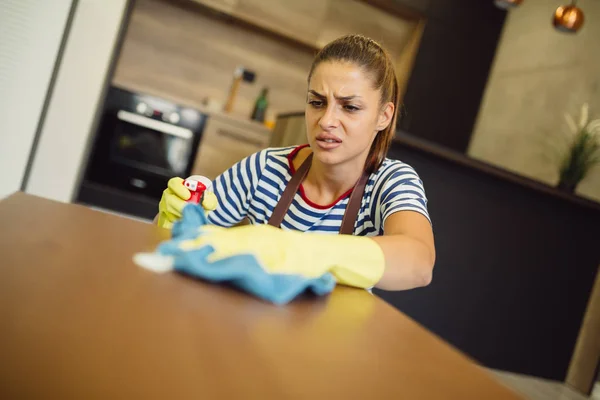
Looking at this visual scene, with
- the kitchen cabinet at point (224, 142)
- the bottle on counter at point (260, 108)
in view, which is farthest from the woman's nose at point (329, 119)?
the bottle on counter at point (260, 108)

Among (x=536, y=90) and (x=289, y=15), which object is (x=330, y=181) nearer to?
(x=289, y=15)

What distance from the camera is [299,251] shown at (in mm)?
583

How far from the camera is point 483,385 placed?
45cm

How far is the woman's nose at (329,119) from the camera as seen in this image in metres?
1.18

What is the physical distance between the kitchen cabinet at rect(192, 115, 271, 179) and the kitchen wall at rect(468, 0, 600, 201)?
1.89 metres

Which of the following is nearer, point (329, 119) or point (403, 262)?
point (403, 262)

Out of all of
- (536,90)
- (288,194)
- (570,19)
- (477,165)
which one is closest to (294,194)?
(288,194)

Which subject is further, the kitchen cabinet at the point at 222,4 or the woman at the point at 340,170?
the kitchen cabinet at the point at 222,4

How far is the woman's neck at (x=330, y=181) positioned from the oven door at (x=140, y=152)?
2.64m

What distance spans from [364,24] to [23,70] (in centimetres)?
253

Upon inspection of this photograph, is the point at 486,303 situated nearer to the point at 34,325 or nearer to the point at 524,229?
the point at 524,229

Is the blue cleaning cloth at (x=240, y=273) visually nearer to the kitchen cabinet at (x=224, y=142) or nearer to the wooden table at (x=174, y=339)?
the wooden table at (x=174, y=339)

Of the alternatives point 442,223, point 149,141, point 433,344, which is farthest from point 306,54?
point 433,344

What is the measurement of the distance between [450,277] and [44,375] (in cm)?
236
